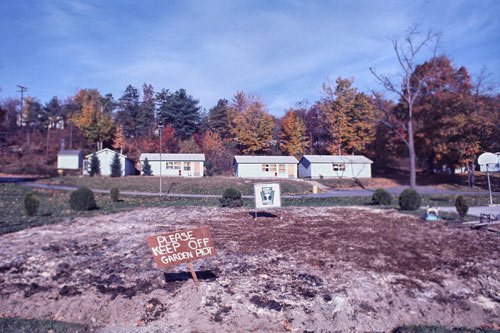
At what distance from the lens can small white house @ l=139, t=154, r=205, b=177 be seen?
1903 inches

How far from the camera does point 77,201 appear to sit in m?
17.2

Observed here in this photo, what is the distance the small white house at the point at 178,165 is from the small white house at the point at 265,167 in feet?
16.7

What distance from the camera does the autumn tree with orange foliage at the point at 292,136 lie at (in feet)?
187

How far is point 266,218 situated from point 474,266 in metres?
7.68

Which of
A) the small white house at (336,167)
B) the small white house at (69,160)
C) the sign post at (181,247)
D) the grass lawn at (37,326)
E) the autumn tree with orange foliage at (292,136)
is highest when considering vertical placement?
the autumn tree with orange foliage at (292,136)

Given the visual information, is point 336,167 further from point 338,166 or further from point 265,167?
point 265,167

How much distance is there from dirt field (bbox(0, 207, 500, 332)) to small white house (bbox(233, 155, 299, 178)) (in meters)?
35.7

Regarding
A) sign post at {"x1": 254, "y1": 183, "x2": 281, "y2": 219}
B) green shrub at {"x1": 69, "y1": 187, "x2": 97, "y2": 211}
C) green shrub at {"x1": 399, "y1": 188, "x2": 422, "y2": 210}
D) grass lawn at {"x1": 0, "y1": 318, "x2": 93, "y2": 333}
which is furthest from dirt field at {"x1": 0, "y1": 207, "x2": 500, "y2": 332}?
green shrub at {"x1": 69, "y1": 187, "x2": 97, "y2": 211}

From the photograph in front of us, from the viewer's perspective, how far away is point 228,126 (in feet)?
196

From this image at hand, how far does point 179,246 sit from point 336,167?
43.1 m

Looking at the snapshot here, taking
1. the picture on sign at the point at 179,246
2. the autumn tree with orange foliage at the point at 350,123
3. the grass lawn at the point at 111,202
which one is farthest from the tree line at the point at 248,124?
the picture on sign at the point at 179,246

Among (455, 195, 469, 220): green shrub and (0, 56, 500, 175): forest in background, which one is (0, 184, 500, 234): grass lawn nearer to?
(455, 195, 469, 220): green shrub

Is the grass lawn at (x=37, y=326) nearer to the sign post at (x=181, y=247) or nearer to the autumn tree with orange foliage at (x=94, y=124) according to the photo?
the sign post at (x=181, y=247)

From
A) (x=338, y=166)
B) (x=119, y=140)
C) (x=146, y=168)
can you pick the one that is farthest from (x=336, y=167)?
(x=119, y=140)
